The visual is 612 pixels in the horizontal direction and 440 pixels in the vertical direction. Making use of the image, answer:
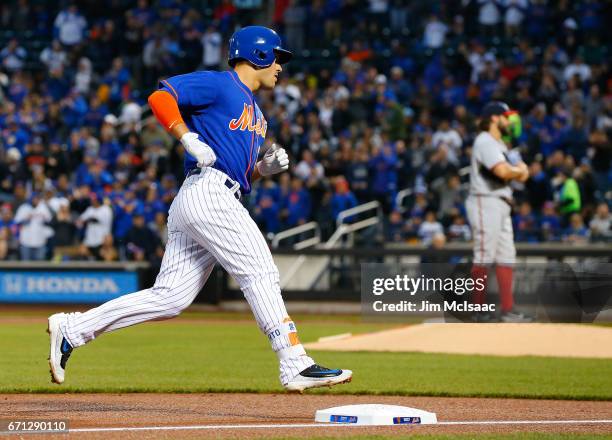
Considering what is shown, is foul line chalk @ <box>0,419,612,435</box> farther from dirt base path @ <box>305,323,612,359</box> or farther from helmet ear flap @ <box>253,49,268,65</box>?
dirt base path @ <box>305,323,612,359</box>

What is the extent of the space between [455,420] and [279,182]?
15.5 m

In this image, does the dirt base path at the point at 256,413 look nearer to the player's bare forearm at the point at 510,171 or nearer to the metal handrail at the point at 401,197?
the player's bare forearm at the point at 510,171

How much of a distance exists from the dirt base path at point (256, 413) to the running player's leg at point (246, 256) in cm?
46

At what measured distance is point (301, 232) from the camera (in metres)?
21.5

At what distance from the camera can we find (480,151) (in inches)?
504

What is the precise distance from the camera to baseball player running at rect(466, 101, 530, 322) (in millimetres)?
12633

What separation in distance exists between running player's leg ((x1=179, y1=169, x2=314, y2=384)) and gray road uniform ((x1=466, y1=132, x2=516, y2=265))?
5.93 m

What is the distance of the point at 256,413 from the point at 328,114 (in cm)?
1677

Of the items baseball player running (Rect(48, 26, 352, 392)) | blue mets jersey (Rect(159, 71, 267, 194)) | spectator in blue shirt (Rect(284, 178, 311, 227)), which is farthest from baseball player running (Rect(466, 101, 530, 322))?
spectator in blue shirt (Rect(284, 178, 311, 227))

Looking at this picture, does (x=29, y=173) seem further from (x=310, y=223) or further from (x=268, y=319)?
(x=268, y=319)

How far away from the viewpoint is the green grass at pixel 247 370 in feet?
29.7

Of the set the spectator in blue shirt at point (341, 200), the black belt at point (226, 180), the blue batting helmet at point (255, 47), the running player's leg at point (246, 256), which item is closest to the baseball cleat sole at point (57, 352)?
the running player's leg at point (246, 256)

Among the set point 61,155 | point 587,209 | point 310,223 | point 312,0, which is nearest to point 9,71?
point 61,155

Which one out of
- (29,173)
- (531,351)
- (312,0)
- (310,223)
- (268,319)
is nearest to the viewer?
(268,319)
